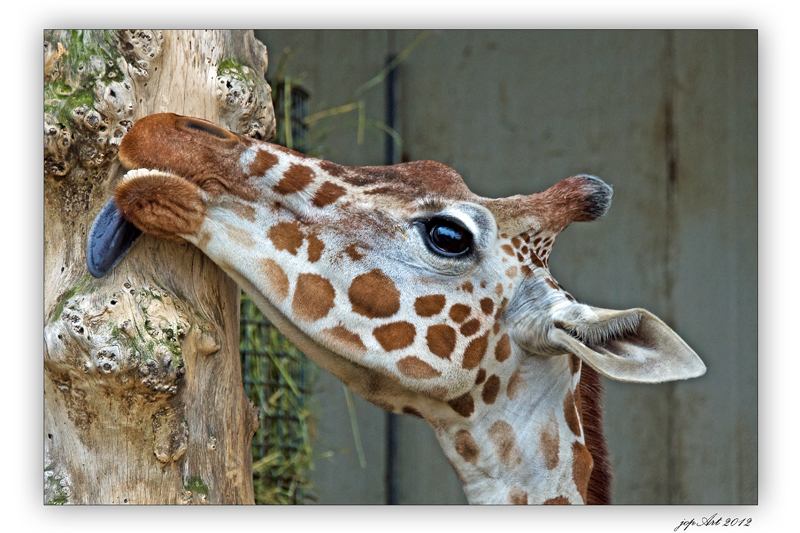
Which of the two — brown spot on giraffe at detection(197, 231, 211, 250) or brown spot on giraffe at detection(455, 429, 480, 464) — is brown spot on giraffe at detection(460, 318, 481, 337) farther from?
brown spot on giraffe at detection(197, 231, 211, 250)

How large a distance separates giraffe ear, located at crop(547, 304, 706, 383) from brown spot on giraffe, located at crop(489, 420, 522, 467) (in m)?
0.22

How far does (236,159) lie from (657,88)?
172 cm

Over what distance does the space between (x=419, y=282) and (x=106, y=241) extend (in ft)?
1.93

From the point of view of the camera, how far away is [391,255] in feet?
5.06

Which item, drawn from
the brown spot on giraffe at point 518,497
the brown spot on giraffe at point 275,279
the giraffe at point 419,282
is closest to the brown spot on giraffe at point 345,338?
the giraffe at point 419,282

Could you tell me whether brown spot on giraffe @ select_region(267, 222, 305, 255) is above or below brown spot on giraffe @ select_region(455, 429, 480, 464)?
above

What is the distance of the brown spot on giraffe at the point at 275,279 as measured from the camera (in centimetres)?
150

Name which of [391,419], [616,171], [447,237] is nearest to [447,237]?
[447,237]

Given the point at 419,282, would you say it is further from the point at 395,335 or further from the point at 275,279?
the point at 275,279

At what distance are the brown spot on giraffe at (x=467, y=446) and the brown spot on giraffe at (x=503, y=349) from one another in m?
0.17

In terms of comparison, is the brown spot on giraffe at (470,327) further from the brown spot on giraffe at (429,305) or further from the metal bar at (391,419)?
the metal bar at (391,419)

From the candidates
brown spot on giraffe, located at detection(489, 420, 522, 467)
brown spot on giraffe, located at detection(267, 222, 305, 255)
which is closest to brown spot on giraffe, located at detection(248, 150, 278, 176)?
brown spot on giraffe, located at detection(267, 222, 305, 255)

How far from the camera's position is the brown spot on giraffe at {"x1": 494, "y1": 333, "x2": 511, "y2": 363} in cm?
158
